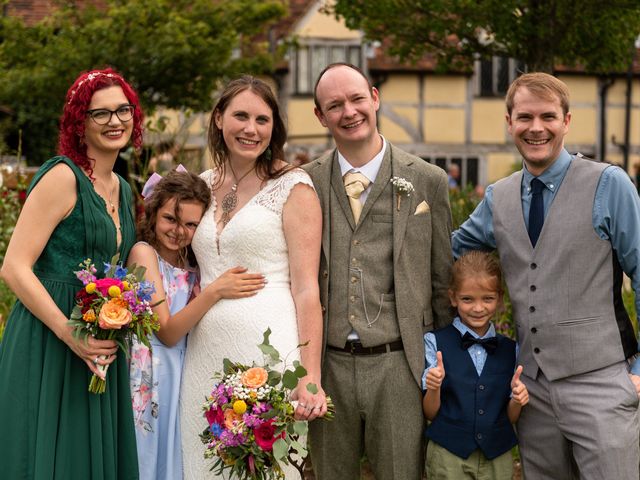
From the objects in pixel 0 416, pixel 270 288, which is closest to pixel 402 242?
pixel 270 288

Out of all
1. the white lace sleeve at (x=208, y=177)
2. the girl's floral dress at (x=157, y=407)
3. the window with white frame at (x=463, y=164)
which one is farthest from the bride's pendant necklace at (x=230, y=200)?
the window with white frame at (x=463, y=164)

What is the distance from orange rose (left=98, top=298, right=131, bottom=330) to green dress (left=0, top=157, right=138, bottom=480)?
328mm

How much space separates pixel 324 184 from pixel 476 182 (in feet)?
64.8

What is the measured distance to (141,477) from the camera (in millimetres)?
4168

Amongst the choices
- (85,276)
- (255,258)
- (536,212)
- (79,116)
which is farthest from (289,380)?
(79,116)

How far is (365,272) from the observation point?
13.4 feet

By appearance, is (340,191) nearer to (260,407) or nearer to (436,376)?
(436,376)

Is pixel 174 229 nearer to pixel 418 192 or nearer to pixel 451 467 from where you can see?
pixel 418 192

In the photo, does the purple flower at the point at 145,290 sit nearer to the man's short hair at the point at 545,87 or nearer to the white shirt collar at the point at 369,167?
the white shirt collar at the point at 369,167

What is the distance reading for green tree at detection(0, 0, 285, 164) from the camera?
15547mm

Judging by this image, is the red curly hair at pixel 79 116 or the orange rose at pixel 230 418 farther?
the red curly hair at pixel 79 116

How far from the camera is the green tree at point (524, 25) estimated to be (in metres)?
11.4

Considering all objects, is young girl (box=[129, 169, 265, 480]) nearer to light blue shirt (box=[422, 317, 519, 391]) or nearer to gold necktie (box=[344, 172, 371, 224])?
gold necktie (box=[344, 172, 371, 224])

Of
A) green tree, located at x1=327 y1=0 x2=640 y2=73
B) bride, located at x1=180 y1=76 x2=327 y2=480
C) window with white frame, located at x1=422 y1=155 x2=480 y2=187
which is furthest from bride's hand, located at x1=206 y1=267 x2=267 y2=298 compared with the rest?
window with white frame, located at x1=422 y1=155 x2=480 y2=187
